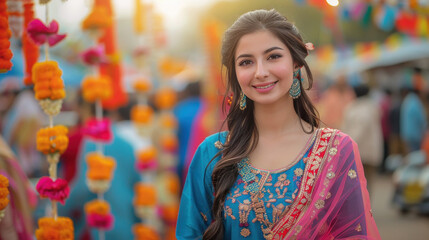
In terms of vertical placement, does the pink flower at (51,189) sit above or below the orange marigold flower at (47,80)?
below

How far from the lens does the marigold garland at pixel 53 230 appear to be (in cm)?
237

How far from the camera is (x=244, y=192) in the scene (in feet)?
6.63

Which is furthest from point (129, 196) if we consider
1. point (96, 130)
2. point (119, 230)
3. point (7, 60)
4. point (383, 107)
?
point (383, 107)

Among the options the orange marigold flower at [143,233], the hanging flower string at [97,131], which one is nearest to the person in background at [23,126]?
the orange marigold flower at [143,233]

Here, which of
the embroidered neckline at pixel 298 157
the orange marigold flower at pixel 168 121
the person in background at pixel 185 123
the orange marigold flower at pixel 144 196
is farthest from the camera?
the person in background at pixel 185 123

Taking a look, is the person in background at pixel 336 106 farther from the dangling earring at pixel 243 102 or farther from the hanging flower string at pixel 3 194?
the hanging flower string at pixel 3 194

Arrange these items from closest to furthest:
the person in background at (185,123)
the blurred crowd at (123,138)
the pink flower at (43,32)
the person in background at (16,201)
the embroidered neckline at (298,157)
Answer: the embroidered neckline at (298,157) < the pink flower at (43,32) < the person in background at (16,201) < the blurred crowd at (123,138) < the person in background at (185,123)

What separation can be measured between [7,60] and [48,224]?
0.81 meters

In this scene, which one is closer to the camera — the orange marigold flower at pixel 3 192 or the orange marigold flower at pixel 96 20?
the orange marigold flower at pixel 3 192

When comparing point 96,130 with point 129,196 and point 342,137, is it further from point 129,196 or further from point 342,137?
point 342,137

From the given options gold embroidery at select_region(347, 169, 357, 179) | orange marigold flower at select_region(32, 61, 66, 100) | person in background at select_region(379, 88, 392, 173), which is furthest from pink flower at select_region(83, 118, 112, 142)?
person in background at select_region(379, 88, 392, 173)

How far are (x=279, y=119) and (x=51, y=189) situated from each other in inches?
44.9

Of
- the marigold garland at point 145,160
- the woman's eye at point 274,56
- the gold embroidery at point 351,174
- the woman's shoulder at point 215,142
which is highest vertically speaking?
the woman's eye at point 274,56

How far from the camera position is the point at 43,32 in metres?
2.36
